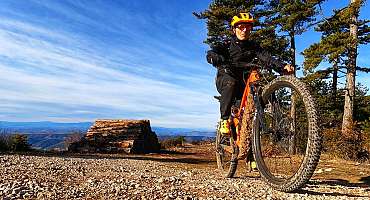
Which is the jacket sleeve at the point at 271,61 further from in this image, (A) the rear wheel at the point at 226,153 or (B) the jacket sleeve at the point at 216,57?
(A) the rear wheel at the point at 226,153

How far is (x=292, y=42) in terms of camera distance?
3023 cm

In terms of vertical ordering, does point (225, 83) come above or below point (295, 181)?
above

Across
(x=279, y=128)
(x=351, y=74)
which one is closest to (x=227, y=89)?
(x=279, y=128)

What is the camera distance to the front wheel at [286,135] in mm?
5363

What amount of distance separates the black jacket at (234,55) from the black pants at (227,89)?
116 mm

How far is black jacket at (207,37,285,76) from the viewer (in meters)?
6.93

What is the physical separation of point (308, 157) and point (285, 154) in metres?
0.91

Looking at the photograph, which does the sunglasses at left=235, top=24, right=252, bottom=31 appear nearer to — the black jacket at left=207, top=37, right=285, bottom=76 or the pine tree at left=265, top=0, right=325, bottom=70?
the black jacket at left=207, top=37, right=285, bottom=76

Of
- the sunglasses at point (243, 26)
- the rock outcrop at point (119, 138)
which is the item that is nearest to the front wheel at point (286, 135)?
the sunglasses at point (243, 26)

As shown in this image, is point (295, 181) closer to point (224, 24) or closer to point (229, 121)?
point (229, 121)

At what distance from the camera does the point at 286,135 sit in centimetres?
596

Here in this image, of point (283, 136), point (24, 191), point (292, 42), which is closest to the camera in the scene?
point (24, 191)


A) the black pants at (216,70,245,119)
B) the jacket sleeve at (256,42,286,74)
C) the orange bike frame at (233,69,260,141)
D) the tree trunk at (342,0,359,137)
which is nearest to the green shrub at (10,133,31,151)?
the black pants at (216,70,245,119)

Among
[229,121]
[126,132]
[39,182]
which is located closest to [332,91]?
[126,132]
